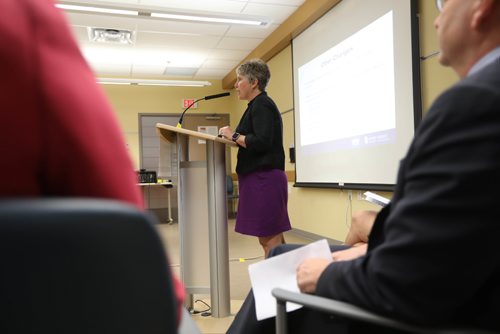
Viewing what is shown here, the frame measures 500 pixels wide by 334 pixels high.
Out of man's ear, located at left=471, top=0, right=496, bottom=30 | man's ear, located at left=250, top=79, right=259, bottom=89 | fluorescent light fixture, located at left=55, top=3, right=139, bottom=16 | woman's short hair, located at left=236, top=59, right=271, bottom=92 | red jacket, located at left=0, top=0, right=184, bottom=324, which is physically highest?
fluorescent light fixture, located at left=55, top=3, right=139, bottom=16

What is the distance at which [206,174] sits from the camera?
7.38 feet

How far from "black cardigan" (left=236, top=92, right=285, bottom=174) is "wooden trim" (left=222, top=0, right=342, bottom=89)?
2.18m

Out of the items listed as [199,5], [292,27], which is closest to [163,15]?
[199,5]

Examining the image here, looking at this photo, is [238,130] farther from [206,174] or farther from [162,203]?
[162,203]

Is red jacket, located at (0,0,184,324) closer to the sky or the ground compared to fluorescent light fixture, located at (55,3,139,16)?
closer to the ground

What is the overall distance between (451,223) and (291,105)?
480cm

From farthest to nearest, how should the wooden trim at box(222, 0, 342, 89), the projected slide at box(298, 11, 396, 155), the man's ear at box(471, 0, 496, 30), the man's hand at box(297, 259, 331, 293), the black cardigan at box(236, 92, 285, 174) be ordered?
the wooden trim at box(222, 0, 342, 89), the projected slide at box(298, 11, 396, 155), the black cardigan at box(236, 92, 285, 174), the man's hand at box(297, 259, 331, 293), the man's ear at box(471, 0, 496, 30)

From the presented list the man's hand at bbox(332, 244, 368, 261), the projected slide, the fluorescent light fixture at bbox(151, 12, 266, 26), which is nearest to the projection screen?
the projected slide

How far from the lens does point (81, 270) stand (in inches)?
14.0

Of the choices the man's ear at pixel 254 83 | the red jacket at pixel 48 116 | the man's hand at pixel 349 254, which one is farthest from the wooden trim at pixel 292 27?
the red jacket at pixel 48 116

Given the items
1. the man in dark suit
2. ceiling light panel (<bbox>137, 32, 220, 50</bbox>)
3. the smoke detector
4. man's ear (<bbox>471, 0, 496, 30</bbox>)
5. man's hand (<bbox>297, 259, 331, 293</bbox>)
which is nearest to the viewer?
the man in dark suit

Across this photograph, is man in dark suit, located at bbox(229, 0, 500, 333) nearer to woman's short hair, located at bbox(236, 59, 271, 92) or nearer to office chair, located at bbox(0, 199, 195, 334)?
office chair, located at bbox(0, 199, 195, 334)

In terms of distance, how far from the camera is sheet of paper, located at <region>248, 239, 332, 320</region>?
955 mm

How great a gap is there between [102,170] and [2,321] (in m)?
0.16
